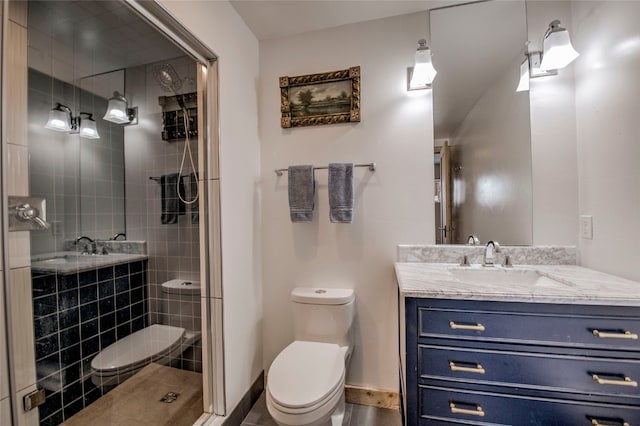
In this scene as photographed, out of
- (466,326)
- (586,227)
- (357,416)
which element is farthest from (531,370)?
(357,416)

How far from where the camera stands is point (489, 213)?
1574 mm

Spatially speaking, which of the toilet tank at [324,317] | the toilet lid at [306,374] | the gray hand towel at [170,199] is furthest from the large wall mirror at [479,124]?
the gray hand towel at [170,199]

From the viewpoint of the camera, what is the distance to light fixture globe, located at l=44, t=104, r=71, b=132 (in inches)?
42.8

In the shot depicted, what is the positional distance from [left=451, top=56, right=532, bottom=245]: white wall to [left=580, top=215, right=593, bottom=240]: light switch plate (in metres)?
0.23

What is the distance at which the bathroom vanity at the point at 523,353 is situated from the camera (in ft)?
3.15

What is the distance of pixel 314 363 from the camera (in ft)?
4.26

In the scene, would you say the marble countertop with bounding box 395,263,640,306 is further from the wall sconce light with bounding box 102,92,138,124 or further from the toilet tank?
the wall sconce light with bounding box 102,92,138,124

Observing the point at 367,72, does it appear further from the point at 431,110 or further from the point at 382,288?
the point at 382,288

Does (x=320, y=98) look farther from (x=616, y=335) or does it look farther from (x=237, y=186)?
(x=616, y=335)

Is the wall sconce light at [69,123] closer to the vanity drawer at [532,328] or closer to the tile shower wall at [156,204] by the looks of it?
the tile shower wall at [156,204]

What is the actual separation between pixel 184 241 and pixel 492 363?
1.65 metres

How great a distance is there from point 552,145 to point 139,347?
261 centimetres

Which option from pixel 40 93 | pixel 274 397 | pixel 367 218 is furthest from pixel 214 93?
pixel 274 397

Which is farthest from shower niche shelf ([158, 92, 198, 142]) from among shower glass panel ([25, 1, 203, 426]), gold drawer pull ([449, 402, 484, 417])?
gold drawer pull ([449, 402, 484, 417])
